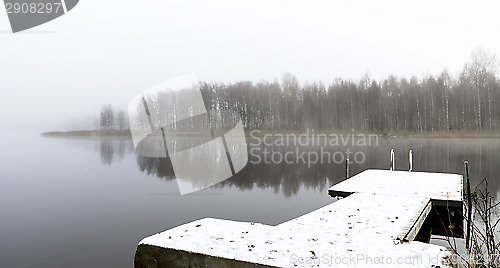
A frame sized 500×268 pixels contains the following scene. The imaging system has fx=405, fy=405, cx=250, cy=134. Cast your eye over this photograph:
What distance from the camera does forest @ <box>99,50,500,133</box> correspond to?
127 ft

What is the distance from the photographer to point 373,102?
1791 inches

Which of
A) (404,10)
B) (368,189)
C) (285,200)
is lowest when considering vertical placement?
(285,200)

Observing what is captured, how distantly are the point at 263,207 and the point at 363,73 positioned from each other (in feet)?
139

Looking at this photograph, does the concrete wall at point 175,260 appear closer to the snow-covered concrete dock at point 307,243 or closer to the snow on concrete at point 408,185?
the snow-covered concrete dock at point 307,243

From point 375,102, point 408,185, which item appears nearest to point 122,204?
point 408,185

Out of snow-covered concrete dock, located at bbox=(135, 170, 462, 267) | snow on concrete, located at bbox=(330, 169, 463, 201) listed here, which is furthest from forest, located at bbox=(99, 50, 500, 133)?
snow-covered concrete dock, located at bbox=(135, 170, 462, 267)

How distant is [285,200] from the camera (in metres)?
11.1

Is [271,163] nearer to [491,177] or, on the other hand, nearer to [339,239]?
[491,177]

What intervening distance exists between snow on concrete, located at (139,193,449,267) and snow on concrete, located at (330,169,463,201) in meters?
1.85

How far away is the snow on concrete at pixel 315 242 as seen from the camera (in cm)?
292

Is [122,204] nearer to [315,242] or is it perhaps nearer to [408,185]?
[408,185]

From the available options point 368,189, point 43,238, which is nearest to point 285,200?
point 368,189

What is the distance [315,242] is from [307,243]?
0.08 meters

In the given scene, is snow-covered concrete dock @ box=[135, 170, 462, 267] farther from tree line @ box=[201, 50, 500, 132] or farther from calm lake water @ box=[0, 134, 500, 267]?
tree line @ box=[201, 50, 500, 132]
